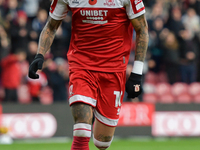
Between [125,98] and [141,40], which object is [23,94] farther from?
[141,40]

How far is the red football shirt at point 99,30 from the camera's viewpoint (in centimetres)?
541

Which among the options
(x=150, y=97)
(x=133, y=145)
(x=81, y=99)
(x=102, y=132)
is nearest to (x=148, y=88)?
(x=150, y=97)

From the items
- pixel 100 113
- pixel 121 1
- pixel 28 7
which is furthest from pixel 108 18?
pixel 28 7

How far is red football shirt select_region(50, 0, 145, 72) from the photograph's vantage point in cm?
A: 541

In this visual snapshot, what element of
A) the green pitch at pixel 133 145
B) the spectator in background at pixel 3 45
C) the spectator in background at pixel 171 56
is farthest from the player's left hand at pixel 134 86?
the spectator in background at pixel 171 56

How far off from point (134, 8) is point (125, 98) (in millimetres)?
8732

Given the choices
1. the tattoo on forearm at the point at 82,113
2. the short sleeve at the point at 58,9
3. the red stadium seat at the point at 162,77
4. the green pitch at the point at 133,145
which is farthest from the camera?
the red stadium seat at the point at 162,77

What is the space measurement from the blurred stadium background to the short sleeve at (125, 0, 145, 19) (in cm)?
572

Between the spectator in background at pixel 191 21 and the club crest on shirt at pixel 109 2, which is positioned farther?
the spectator in background at pixel 191 21

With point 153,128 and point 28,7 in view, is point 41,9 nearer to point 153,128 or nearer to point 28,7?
point 28,7

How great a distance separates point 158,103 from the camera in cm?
1354

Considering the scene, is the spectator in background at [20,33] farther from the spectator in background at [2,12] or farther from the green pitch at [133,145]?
the green pitch at [133,145]

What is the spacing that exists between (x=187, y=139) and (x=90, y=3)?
905 cm

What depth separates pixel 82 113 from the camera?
509 cm
